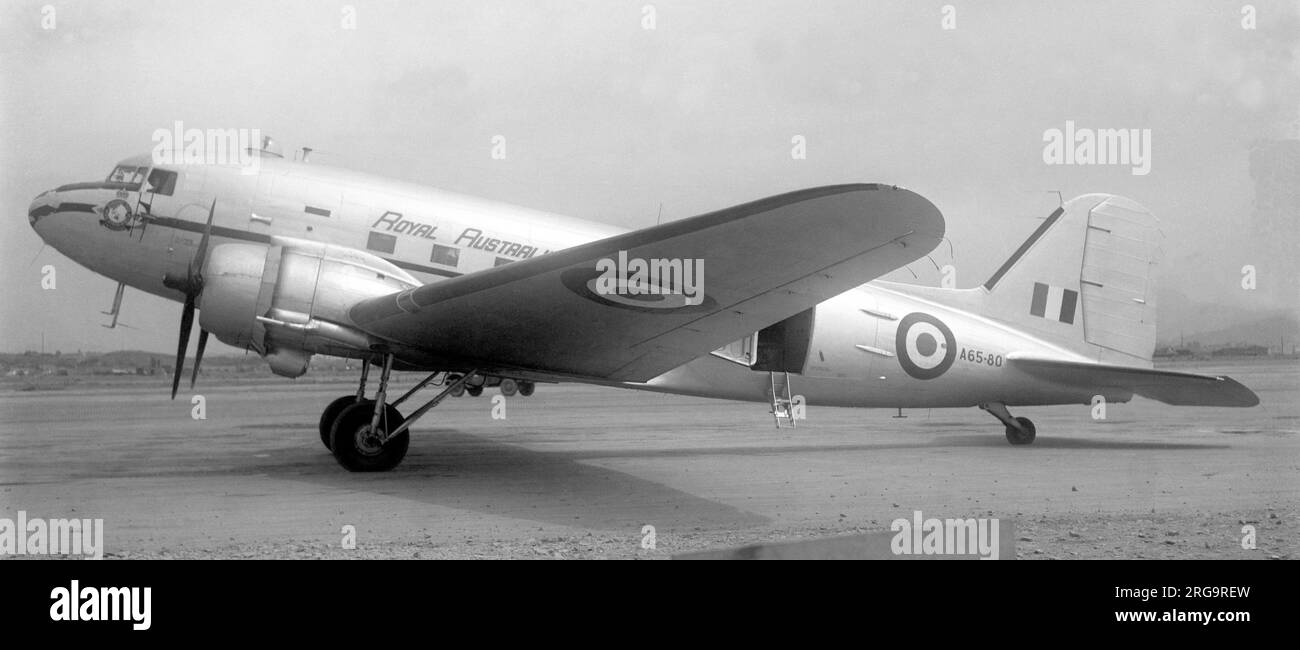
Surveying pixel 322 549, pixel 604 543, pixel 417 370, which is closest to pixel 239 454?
pixel 417 370

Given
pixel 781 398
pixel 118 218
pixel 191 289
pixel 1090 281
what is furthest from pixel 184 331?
pixel 1090 281

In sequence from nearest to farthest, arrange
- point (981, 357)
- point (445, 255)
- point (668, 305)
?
point (668, 305) → point (445, 255) → point (981, 357)

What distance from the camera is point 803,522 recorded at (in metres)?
6.85

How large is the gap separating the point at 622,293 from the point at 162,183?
5.18 m

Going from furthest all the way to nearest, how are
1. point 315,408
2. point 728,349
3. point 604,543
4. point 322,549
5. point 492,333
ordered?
point 315,408 → point 728,349 → point 492,333 → point 604,543 → point 322,549

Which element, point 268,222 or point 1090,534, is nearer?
point 1090,534

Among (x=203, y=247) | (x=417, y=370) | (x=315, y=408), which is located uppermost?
(x=203, y=247)

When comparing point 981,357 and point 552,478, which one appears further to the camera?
point 981,357

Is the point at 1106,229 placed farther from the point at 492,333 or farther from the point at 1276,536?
the point at 492,333

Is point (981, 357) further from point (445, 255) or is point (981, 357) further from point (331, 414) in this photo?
point (331, 414)

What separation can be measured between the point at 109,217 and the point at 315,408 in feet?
36.7

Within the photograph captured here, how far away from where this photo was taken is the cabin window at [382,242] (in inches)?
366

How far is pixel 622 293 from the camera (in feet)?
23.8

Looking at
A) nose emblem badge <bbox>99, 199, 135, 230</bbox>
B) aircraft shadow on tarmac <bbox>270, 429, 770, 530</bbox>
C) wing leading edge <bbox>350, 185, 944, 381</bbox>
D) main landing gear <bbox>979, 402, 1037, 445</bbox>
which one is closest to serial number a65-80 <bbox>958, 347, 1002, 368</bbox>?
main landing gear <bbox>979, 402, 1037, 445</bbox>
